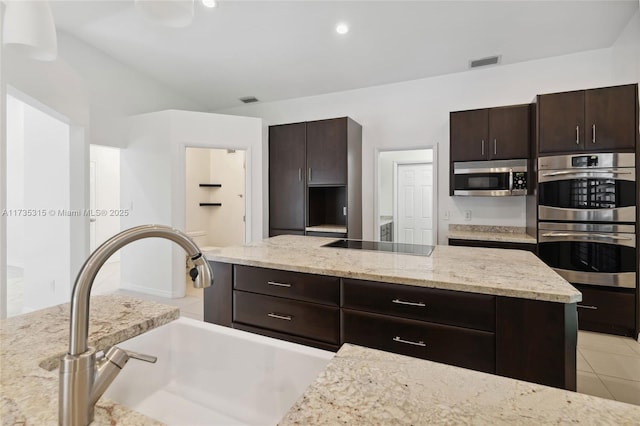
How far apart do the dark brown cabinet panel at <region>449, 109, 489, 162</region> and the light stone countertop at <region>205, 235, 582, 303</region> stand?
6.10 feet

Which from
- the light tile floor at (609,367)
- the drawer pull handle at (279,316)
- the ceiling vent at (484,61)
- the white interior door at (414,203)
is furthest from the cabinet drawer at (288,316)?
the white interior door at (414,203)

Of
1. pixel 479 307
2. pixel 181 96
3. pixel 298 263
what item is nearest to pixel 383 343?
pixel 479 307

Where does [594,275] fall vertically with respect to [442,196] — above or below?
below

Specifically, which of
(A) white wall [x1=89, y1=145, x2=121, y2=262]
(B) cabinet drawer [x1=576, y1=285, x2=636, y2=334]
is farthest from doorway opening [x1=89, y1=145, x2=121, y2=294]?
(B) cabinet drawer [x1=576, y1=285, x2=636, y2=334]

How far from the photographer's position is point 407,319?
154 cm

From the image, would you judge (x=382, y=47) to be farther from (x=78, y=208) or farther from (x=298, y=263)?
(x=78, y=208)

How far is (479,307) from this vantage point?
1.39 meters

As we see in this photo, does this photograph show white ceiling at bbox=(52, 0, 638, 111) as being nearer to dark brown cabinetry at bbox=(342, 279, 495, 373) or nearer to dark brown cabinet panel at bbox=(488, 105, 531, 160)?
dark brown cabinet panel at bbox=(488, 105, 531, 160)

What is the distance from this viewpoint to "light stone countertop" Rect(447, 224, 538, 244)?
3.33 metres

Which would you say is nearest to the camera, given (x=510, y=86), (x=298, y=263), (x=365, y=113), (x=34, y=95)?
(x=298, y=263)

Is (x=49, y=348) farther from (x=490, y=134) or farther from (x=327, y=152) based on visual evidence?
(x=490, y=134)

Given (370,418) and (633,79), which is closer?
(370,418)

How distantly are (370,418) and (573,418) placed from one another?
355 millimetres

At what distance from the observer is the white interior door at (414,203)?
578cm
